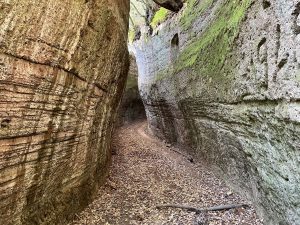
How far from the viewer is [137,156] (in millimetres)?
13219

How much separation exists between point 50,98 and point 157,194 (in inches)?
193

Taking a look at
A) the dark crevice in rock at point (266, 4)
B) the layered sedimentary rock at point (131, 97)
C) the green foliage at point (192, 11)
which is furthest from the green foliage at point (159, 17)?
the dark crevice in rock at point (266, 4)

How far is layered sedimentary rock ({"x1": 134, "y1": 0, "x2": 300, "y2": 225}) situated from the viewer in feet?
16.6

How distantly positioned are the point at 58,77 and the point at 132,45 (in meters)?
18.8

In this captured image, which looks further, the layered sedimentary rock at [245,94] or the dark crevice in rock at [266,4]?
the dark crevice in rock at [266,4]

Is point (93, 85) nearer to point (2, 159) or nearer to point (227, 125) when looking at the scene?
point (2, 159)

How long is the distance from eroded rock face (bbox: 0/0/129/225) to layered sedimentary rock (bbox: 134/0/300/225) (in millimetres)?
3002

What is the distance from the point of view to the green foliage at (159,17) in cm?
1677

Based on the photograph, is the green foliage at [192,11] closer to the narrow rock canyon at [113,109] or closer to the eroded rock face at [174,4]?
the narrow rock canyon at [113,109]

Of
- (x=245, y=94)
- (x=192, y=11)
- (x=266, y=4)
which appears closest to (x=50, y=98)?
(x=245, y=94)

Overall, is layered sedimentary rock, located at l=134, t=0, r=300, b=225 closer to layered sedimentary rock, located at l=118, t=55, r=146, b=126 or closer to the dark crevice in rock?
the dark crevice in rock

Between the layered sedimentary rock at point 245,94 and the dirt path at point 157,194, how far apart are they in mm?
562

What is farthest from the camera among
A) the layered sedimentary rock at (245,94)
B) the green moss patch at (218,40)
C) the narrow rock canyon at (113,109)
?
the green moss patch at (218,40)

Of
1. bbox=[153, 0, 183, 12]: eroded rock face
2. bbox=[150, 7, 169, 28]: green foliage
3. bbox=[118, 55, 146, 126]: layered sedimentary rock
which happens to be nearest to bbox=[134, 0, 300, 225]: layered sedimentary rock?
bbox=[153, 0, 183, 12]: eroded rock face
